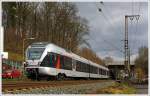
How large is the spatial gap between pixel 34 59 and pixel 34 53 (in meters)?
0.44

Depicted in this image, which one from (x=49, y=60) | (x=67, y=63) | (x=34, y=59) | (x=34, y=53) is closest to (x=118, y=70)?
(x=67, y=63)

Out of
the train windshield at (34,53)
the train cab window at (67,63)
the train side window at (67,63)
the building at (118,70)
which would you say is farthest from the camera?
the building at (118,70)

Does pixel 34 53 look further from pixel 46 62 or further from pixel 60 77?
pixel 60 77

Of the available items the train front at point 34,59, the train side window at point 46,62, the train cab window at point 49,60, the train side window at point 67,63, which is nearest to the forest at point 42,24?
the train front at point 34,59

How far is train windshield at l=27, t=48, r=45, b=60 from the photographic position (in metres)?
17.6

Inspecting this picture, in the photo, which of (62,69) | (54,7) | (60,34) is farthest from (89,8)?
(62,69)

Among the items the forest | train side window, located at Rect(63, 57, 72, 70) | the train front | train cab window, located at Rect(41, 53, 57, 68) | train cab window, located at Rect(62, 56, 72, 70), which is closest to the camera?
the forest

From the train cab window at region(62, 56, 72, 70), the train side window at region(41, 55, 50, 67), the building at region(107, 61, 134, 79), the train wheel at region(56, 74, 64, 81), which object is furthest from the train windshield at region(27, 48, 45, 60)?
the building at region(107, 61, 134, 79)

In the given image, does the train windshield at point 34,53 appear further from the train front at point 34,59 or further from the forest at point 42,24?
the forest at point 42,24

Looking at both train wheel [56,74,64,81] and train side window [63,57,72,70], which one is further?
train side window [63,57,72,70]

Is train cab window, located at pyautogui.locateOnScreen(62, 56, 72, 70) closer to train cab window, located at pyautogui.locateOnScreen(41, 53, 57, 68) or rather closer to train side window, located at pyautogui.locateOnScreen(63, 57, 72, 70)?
train side window, located at pyautogui.locateOnScreen(63, 57, 72, 70)

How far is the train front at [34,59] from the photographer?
1692 cm

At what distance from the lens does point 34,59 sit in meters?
17.5

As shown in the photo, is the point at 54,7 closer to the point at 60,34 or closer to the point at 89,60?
the point at 60,34
